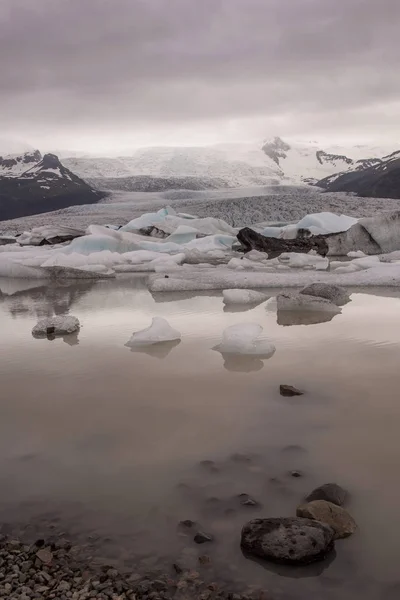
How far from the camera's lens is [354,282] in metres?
6.95

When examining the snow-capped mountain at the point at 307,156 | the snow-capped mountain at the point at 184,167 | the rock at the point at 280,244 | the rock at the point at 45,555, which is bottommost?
the rock at the point at 280,244

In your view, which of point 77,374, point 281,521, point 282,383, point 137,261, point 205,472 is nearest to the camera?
point 281,521

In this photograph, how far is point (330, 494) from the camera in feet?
5.97

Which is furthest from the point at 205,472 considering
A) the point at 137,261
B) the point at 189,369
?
the point at 137,261

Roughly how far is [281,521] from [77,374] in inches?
73.0

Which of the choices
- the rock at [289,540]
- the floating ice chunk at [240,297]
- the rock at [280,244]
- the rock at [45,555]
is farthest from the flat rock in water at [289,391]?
the rock at [280,244]

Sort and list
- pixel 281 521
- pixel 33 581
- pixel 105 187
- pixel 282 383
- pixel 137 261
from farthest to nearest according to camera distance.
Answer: pixel 105 187 → pixel 137 261 → pixel 282 383 → pixel 281 521 → pixel 33 581

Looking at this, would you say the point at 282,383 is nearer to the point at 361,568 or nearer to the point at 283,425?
the point at 283,425

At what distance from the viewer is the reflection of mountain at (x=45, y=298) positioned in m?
5.62

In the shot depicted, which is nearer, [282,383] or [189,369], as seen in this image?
[282,383]

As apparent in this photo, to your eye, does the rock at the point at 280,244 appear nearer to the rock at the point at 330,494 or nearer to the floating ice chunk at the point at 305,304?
the floating ice chunk at the point at 305,304

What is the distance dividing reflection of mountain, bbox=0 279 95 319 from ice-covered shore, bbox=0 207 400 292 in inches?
33.8

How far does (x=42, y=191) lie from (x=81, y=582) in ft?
249

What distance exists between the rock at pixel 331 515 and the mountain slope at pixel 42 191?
211 feet
